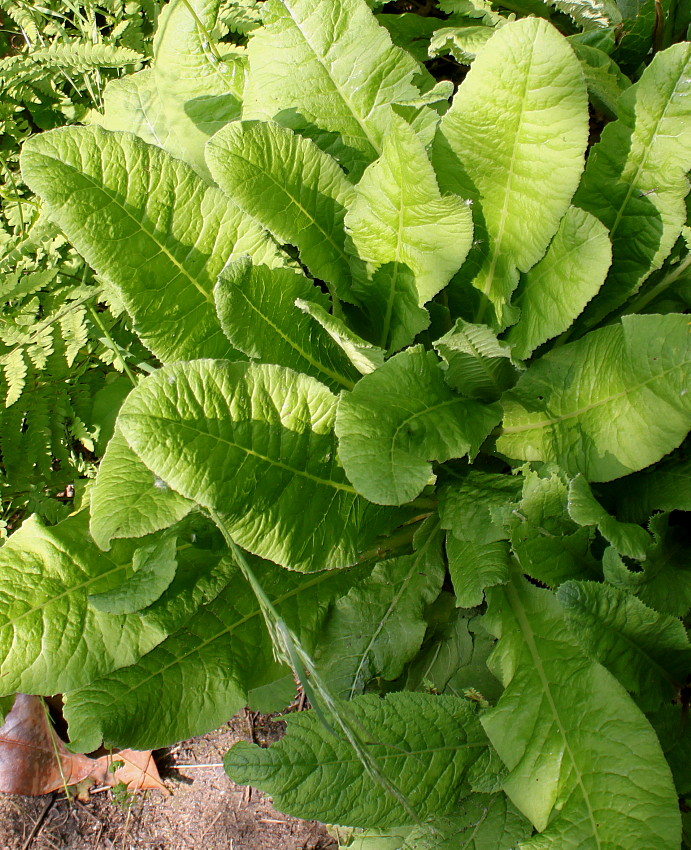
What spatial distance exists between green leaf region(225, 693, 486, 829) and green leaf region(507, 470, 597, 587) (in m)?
0.36

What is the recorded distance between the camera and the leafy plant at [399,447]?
4.37 ft

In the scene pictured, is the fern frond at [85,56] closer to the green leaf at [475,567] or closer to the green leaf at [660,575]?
the green leaf at [475,567]

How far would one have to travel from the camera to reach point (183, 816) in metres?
2.15

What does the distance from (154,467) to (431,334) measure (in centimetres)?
80

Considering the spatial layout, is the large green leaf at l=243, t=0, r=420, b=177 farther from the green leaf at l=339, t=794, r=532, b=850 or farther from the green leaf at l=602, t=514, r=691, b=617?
the green leaf at l=339, t=794, r=532, b=850

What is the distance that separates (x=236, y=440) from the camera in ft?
4.52

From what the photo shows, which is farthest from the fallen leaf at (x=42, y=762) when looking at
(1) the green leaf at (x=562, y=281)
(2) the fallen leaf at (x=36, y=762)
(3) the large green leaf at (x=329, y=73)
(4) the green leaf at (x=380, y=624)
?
(3) the large green leaf at (x=329, y=73)

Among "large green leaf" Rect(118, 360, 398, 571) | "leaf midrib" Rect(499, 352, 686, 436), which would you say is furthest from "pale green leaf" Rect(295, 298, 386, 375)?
"leaf midrib" Rect(499, 352, 686, 436)

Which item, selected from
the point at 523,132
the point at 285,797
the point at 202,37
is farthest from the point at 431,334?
the point at 285,797

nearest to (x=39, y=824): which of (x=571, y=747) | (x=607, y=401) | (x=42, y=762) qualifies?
(x=42, y=762)

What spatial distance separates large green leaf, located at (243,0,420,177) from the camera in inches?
65.6

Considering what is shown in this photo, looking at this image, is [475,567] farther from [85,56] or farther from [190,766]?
[85,56]

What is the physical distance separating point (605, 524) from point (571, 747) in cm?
42

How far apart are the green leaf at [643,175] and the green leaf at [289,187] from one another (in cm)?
55
